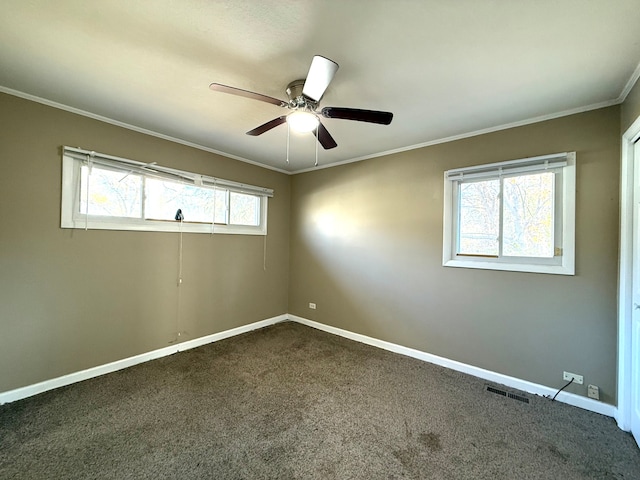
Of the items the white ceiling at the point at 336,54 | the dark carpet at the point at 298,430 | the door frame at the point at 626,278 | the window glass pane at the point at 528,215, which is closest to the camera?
the white ceiling at the point at 336,54

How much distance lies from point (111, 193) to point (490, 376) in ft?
13.6

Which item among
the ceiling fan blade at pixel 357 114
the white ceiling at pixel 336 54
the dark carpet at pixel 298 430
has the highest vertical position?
the white ceiling at pixel 336 54

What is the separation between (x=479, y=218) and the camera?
2.71 m

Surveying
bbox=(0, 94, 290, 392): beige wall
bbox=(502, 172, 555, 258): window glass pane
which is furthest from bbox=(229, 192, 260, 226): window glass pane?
bbox=(502, 172, 555, 258): window glass pane

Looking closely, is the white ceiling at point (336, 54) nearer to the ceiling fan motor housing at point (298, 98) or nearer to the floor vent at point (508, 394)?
the ceiling fan motor housing at point (298, 98)

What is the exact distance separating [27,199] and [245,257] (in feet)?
7.10

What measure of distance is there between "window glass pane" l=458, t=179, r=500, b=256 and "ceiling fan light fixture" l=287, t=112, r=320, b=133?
1.86 metres

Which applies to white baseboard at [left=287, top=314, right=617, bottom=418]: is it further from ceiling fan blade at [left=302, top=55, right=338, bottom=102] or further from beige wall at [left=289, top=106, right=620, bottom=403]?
ceiling fan blade at [left=302, top=55, right=338, bottom=102]

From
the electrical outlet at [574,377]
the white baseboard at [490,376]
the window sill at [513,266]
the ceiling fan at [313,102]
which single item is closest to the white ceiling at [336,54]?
the ceiling fan at [313,102]

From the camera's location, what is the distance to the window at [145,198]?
2.36 meters

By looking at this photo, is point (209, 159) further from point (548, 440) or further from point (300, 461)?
point (548, 440)

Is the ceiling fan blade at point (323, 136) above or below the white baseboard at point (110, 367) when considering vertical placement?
above

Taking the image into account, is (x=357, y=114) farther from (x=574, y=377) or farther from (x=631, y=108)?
(x=574, y=377)

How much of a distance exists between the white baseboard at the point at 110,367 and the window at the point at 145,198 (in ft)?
4.38
